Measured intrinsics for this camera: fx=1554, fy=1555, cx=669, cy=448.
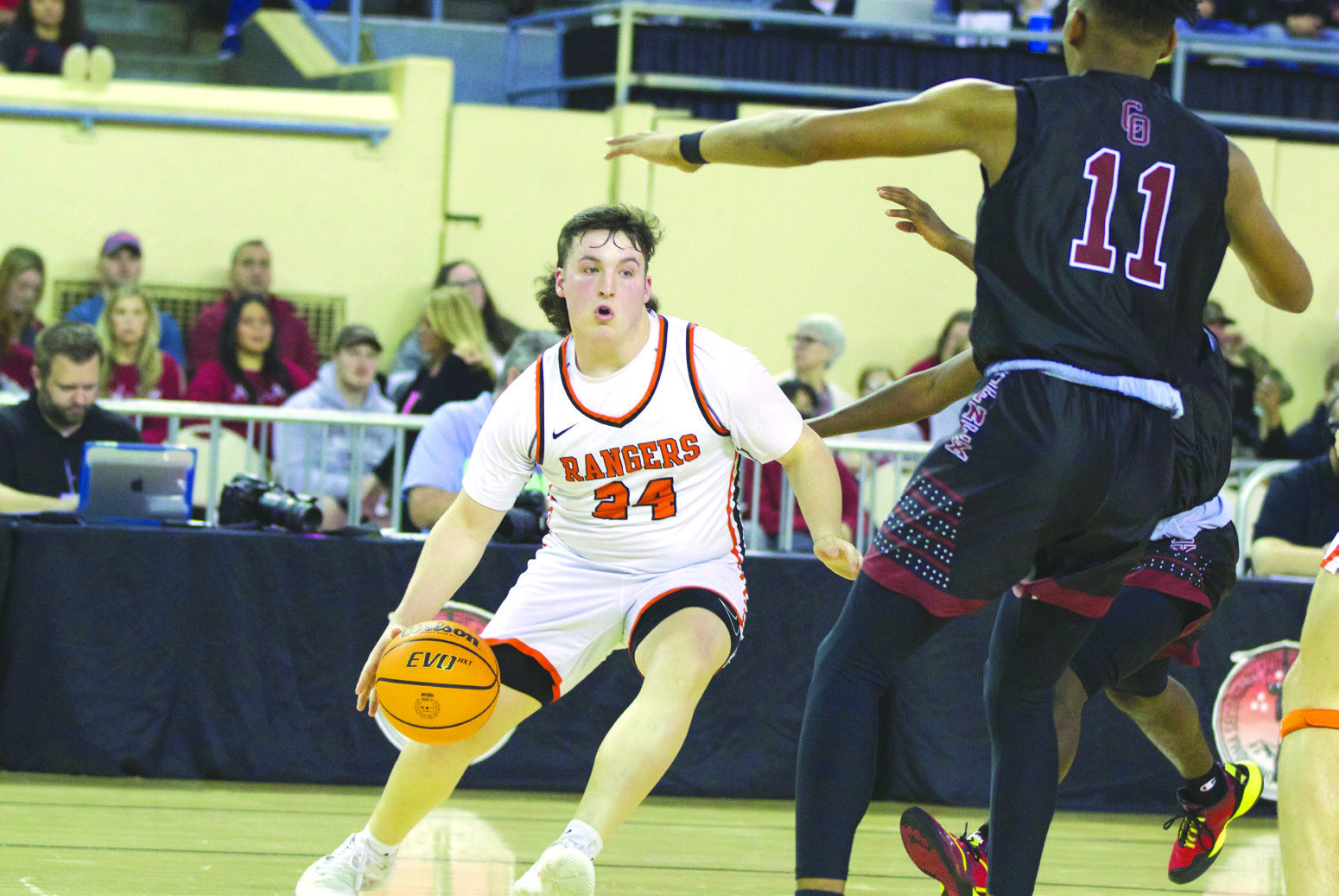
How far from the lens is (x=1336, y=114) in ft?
36.8

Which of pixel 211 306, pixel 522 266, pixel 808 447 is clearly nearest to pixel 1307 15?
pixel 522 266

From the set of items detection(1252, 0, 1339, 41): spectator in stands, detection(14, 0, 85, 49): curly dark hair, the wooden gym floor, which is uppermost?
detection(1252, 0, 1339, 41): spectator in stands

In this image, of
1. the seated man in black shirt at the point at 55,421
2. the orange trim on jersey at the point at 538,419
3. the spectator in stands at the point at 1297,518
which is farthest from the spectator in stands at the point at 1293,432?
the seated man in black shirt at the point at 55,421

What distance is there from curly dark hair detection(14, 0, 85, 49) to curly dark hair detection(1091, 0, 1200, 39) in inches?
351

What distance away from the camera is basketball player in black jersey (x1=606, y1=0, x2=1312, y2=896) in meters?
2.92

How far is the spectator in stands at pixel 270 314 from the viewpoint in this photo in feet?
29.0

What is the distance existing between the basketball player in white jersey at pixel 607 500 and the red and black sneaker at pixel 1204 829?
164 centimetres

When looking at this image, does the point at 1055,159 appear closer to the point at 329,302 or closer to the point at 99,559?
the point at 99,559

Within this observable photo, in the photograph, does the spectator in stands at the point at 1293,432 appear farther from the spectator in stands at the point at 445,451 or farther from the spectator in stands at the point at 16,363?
the spectator in stands at the point at 16,363

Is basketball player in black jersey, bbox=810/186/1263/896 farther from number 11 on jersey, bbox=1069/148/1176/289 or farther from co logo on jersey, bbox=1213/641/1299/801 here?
co logo on jersey, bbox=1213/641/1299/801

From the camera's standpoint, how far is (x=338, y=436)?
710cm

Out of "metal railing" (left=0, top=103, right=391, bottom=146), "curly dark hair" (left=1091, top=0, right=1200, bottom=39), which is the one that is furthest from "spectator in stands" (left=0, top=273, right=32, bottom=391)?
"curly dark hair" (left=1091, top=0, right=1200, bottom=39)

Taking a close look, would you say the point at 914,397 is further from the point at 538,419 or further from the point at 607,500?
the point at 538,419

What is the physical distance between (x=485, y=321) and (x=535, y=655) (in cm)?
543
